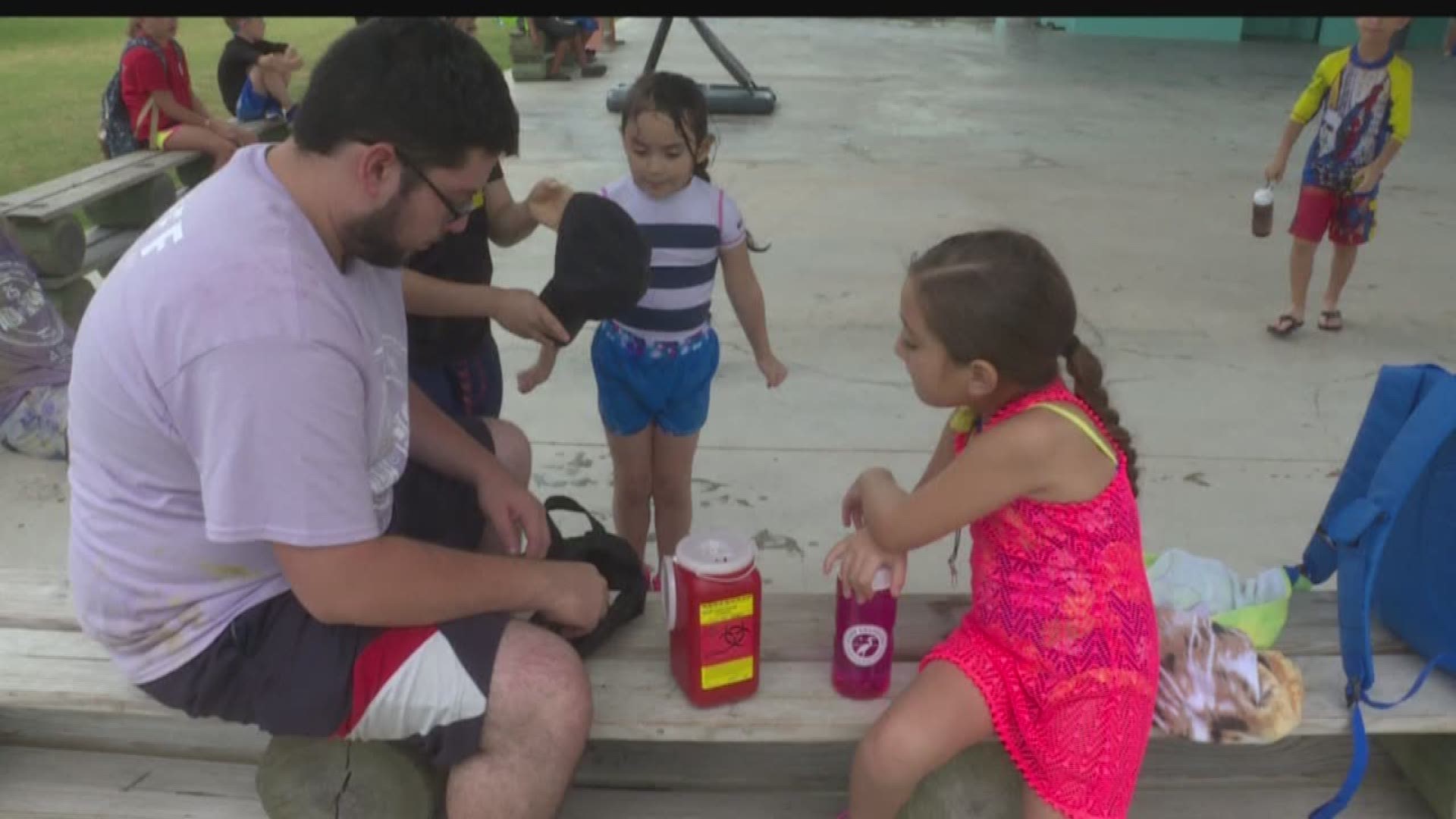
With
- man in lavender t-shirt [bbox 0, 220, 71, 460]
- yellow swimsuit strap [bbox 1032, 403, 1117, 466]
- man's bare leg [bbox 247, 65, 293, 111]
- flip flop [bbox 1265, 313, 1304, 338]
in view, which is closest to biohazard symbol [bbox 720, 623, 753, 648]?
yellow swimsuit strap [bbox 1032, 403, 1117, 466]

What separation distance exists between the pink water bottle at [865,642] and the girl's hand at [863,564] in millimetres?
12

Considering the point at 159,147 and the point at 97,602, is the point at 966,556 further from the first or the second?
the point at 159,147

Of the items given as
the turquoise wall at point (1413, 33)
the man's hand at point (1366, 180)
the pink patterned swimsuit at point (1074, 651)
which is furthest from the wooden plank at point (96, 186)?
the turquoise wall at point (1413, 33)

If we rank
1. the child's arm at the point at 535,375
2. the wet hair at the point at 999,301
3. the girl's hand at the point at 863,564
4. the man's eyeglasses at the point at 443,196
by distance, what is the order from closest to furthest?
the man's eyeglasses at the point at 443,196
the wet hair at the point at 999,301
the girl's hand at the point at 863,564
the child's arm at the point at 535,375

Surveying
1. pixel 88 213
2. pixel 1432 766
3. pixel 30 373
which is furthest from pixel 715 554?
pixel 88 213

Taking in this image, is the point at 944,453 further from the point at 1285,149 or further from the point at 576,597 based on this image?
the point at 1285,149

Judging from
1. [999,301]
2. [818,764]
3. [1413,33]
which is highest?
[999,301]

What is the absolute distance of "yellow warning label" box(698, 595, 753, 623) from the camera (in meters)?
2.01

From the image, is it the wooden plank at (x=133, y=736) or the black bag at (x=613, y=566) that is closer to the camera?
the black bag at (x=613, y=566)

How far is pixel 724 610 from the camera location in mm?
A: 2025

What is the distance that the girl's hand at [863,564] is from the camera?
1.99 meters

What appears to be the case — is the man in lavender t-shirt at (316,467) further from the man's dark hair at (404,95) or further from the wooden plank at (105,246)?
the wooden plank at (105,246)

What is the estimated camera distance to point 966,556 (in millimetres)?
3482

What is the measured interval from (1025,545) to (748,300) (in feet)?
3.95
